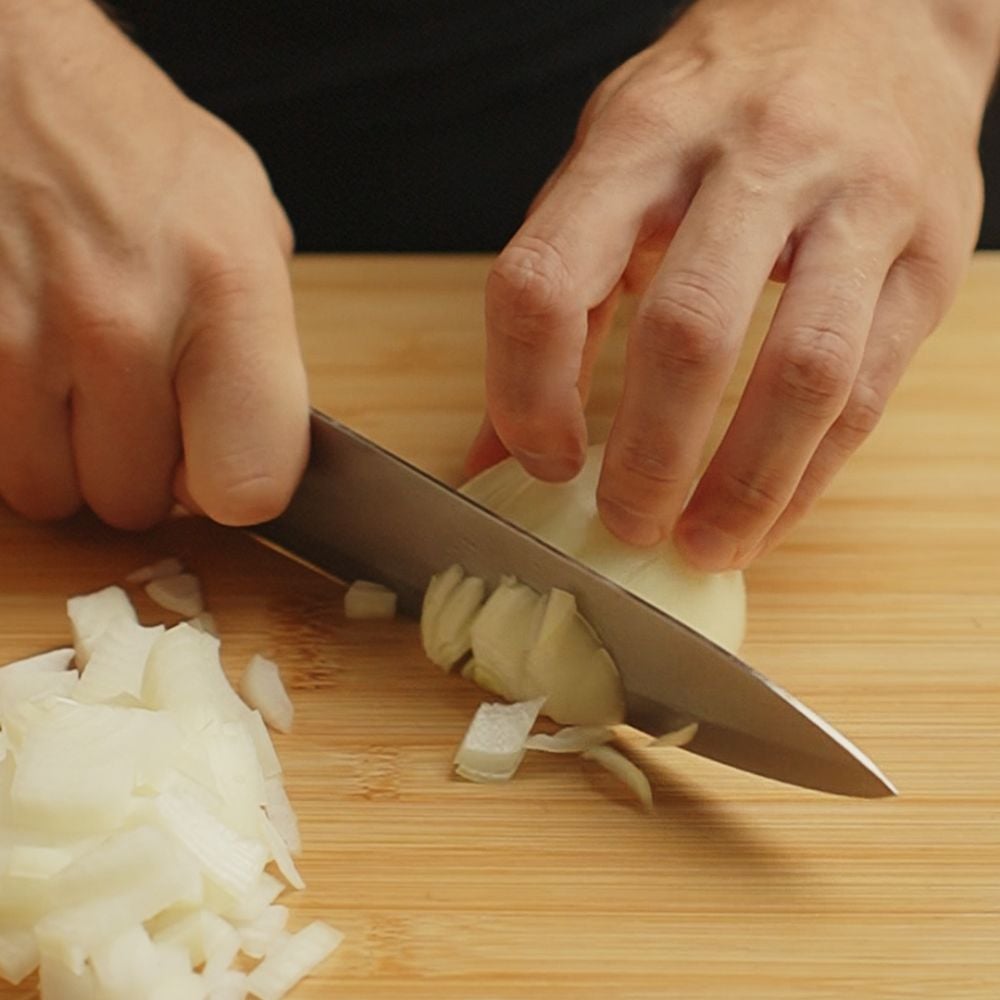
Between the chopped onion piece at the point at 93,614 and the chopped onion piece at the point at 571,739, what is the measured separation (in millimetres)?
357

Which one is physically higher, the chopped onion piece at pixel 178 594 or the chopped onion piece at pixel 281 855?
the chopped onion piece at pixel 281 855

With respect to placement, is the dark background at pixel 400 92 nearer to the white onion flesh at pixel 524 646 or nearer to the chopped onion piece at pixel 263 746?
the white onion flesh at pixel 524 646

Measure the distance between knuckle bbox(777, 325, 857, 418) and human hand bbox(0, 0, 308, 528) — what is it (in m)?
0.41

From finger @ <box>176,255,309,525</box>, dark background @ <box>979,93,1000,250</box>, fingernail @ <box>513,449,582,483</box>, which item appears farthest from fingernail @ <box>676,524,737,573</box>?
dark background @ <box>979,93,1000,250</box>

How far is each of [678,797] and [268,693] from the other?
0.34 m

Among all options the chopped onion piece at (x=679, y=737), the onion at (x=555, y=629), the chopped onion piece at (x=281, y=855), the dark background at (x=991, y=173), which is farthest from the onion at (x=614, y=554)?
the dark background at (x=991, y=173)

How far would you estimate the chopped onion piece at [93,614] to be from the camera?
1.26 m

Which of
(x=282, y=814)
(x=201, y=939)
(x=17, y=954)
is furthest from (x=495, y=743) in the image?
(x=17, y=954)

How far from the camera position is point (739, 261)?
117 centimetres

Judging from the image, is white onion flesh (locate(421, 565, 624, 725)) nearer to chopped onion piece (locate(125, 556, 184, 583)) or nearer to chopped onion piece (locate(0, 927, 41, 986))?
chopped onion piece (locate(125, 556, 184, 583))

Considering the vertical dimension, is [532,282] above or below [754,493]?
above

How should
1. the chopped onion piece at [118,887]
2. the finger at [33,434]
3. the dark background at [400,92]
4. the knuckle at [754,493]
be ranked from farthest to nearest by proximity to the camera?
the dark background at [400,92], the finger at [33,434], the knuckle at [754,493], the chopped onion piece at [118,887]

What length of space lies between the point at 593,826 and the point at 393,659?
0.25m

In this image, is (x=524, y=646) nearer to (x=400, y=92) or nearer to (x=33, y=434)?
(x=33, y=434)
